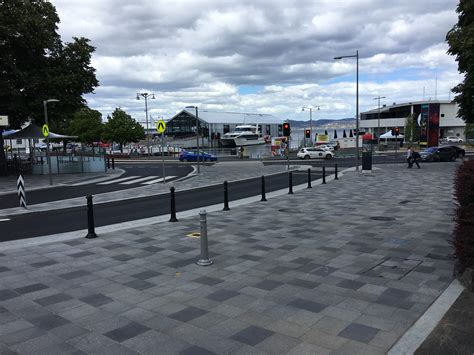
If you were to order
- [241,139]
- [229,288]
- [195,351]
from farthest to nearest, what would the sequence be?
[241,139]
[229,288]
[195,351]

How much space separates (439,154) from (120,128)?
162 ft

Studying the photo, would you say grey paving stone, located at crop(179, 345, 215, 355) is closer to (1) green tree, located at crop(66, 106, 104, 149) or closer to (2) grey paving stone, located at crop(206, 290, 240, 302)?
(2) grey paving stone, located at crop(206, 290, 240, 302)

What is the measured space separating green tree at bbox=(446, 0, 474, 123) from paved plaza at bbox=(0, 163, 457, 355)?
29.9ft

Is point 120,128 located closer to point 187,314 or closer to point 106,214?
point 106,214

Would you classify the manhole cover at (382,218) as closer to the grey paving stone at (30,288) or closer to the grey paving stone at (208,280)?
the grey paving stone at (208,280)

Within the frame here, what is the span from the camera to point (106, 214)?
12.7 m

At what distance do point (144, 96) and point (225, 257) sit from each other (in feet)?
178

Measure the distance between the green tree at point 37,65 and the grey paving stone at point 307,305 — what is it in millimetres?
23650

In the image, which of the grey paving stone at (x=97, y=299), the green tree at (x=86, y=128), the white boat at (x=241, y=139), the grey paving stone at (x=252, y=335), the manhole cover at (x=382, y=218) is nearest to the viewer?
the grey paving stone at (x=252, y=335)

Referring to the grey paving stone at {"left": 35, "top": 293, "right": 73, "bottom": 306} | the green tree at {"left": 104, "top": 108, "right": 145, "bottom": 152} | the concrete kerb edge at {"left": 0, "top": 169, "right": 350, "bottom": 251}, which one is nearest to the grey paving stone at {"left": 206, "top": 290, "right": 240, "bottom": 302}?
the grey paving stone at {"left": 35, "top": 293, "right": 73, "bottom": 306}

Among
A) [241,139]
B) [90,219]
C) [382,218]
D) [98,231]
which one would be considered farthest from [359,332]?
[241,139]

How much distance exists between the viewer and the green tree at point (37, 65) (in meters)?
23.7

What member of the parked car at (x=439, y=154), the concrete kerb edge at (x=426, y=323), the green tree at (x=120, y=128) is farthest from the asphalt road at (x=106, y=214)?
the green tree at (x=120, y=128)

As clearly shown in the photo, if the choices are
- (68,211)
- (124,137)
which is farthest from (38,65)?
(124,137)
